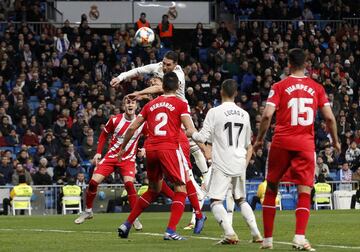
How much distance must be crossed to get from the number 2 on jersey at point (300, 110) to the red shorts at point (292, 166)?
0.39 meters

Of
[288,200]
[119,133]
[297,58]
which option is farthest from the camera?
[288,200]

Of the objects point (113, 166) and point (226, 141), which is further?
point (113, 166)

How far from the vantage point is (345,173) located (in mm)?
33938

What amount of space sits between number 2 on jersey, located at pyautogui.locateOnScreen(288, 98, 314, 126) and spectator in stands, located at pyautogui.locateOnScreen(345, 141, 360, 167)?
21.7 m

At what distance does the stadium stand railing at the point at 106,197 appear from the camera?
3088 cm

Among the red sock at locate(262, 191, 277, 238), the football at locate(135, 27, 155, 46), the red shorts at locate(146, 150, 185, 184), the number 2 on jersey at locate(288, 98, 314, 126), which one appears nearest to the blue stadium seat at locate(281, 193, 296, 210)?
the football at locate(135, 27, 155, 46)

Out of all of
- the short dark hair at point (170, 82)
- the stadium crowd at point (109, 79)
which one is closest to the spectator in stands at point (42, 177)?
the stadium crowd at point (109, 79)

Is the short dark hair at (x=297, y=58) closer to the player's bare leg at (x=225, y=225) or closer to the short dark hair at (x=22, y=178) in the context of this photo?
the player's bare leg at (x=225, y=225)

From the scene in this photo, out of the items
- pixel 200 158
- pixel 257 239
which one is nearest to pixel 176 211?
pixel 257 239

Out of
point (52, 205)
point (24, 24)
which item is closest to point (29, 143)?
point (52, 205)

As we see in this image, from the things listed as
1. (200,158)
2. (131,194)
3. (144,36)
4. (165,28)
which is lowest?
(131,194)

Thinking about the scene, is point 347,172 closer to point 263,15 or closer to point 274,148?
point 263,15

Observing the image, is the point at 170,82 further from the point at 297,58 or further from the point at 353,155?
the point at 353,155

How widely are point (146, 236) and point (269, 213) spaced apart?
3512 mm
